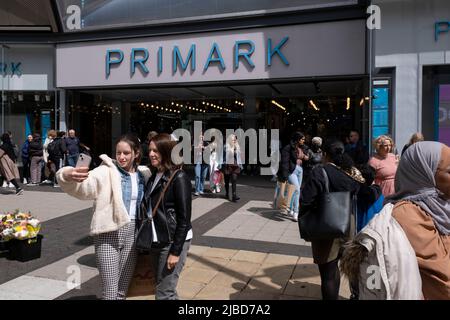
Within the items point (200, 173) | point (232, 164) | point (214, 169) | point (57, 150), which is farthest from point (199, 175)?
point (57, 150)

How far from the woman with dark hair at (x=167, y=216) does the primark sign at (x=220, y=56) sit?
8726 millimetres

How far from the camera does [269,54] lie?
1091 cm

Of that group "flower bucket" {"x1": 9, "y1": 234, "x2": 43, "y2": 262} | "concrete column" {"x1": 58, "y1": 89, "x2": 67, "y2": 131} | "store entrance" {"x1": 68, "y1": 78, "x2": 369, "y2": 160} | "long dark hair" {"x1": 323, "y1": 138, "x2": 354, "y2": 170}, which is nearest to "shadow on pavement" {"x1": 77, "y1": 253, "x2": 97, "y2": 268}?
"flower bucket" {"x1": 9, "y1": 234, "x2": 43, "y2": 262}

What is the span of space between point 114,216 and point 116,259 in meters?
0.34

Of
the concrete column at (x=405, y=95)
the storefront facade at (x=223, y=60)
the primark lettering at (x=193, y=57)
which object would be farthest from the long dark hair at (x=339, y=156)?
the primark lettering at (x=193, y=57)

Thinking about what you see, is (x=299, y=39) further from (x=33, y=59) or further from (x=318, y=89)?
(x=33, y=59)

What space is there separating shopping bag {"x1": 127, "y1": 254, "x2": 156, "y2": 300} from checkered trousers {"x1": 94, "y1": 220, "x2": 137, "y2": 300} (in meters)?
0.04

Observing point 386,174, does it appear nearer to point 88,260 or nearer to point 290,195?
point 290,195

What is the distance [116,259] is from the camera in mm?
2863

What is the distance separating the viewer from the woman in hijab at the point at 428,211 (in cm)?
176

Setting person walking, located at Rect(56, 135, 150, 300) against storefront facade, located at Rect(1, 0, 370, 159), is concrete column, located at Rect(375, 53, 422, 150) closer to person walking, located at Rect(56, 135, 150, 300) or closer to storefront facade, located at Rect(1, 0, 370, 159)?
storefront facade, located at Rect(1, 0, 370, 159)

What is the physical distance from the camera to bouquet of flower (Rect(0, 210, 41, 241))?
4.86m

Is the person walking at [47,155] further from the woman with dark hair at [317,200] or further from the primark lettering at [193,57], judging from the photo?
the woman with dark hair at [317,200]
